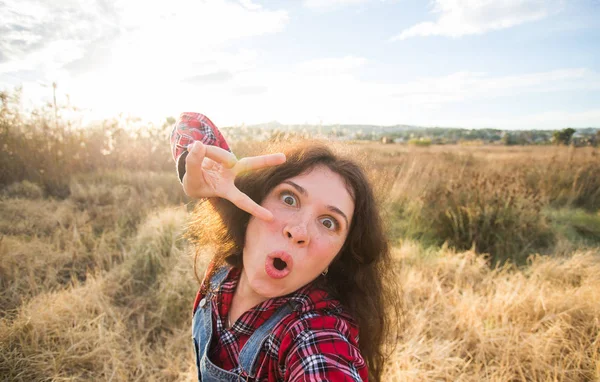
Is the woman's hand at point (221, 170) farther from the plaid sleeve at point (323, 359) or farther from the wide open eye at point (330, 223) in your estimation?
the plaid sleeve at point (323, 359)

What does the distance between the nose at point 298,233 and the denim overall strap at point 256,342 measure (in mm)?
239

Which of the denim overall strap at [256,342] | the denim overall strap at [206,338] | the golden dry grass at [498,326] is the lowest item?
the golden dry grass at [498,326]

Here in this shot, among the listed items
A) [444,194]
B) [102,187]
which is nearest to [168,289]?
[102,187]

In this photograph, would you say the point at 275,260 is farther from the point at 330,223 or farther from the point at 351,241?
the point at 351,241

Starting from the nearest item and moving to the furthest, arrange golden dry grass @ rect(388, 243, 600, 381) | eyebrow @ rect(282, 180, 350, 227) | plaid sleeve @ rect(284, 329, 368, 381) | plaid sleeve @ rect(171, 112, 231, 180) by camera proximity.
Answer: plaid sleeve @ rect(284, 329, 368, 381), eyebrow @ rect(282, 180, 350, 227), plaid sleeve @ rect(171, 112, 231, 180), golden dry grass @ rect(388, 243, 600, 381)

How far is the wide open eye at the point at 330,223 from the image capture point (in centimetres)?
115

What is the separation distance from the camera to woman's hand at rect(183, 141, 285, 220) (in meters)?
1.02

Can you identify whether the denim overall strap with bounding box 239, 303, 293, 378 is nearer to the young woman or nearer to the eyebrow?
the young woman

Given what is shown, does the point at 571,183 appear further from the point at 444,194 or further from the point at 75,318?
the point at 75,318

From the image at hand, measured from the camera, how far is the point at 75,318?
240cm

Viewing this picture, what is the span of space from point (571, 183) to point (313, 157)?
8.03m

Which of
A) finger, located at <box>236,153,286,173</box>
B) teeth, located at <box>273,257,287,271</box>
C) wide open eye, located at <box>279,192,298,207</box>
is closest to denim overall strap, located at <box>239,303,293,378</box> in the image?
teeth, located at <box>273,257,287,271</box>

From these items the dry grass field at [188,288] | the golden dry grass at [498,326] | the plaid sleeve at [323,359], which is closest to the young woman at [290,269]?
the plaid sleeve at [323,359]

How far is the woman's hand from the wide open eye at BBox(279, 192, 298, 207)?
142 millimetres
